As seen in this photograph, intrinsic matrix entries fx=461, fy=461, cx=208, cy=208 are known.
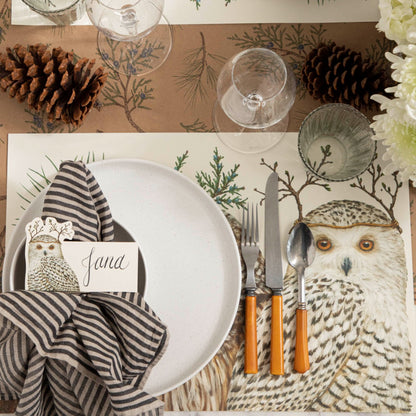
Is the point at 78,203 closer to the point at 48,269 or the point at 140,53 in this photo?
the point at 48,269

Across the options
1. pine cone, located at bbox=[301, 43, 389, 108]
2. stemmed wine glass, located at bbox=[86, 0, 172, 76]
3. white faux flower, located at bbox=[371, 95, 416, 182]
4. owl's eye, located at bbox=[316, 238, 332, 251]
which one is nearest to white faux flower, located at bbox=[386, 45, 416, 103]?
white faux flower, located at bbox=[371, 95, 416, 182]

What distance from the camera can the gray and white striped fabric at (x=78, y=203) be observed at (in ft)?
1.80

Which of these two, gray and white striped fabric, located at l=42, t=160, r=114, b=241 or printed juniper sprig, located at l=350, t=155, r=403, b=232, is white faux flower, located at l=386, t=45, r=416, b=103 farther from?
gray and white striped fabric, located at l=42, t=160, r=114, b=241

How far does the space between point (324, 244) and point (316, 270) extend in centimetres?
4

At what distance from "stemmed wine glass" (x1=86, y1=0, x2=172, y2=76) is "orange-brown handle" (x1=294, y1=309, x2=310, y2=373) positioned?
0.42 meters

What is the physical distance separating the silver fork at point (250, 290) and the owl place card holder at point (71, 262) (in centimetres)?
17

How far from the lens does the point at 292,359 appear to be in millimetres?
650

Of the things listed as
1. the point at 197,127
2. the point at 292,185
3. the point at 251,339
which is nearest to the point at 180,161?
the point at 197,127

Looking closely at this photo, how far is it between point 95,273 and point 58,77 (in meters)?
0.28

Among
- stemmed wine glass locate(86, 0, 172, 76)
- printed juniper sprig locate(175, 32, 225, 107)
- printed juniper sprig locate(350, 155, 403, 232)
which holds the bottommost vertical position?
printed juniper sprig locate(350, 155, 403, 232)

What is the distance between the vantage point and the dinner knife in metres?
0.64

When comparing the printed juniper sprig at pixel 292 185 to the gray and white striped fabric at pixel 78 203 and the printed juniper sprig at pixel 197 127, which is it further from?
the gray and white striped fabric at pixel 78 203

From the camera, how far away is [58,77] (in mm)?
633

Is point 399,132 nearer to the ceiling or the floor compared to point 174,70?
nearer to the floor
